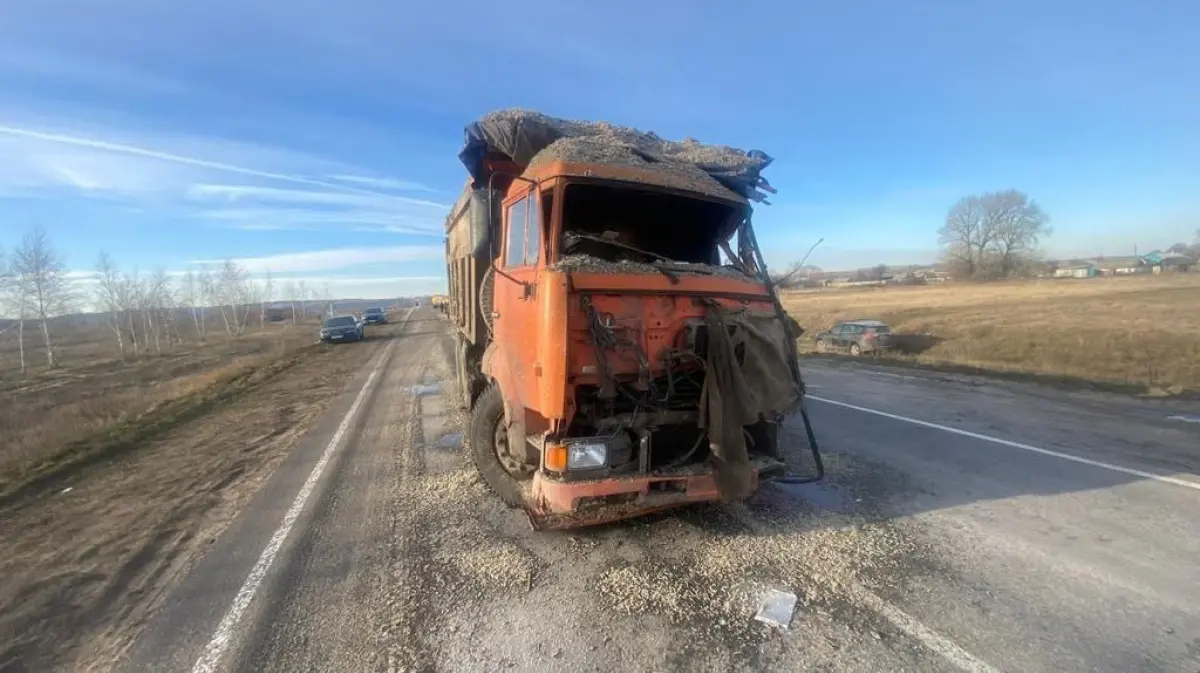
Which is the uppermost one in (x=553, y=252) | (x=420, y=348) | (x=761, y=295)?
(x=553, y=252)

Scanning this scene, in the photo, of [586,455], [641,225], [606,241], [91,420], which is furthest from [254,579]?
[91,420]

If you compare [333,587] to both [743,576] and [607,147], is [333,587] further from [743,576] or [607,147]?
[607,147]

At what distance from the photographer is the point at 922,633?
286 cm

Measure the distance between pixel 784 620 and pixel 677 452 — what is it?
4.53 feet

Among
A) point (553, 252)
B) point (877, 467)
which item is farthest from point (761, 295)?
point (877, 467)

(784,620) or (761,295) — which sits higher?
(761,295)

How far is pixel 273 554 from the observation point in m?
4.12

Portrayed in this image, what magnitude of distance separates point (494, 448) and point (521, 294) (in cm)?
157

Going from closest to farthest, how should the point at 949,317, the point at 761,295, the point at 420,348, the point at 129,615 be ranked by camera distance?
the point at 129,615
the point at 761,295
the point at 420,348
the point at 949,317

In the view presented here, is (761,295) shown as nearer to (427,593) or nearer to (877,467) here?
(877,467)

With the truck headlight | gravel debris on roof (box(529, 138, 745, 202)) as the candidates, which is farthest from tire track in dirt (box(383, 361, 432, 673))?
gravel debris on roof (box(529, 138, 745, 202))

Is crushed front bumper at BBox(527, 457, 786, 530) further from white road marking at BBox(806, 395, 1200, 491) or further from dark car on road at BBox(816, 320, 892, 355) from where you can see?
dark car on road at BBox(816, 320, 892, 355)

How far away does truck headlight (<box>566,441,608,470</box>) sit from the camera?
356cm

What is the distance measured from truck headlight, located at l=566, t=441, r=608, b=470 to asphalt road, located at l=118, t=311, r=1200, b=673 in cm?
73
